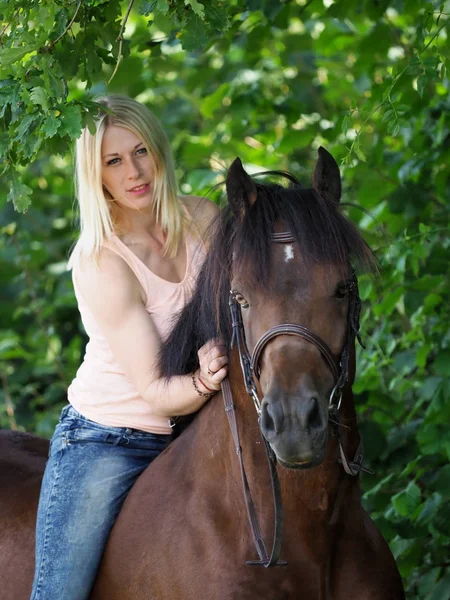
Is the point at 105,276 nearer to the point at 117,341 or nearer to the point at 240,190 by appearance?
the point at 117,341

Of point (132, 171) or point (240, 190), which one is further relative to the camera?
point (132, 171)

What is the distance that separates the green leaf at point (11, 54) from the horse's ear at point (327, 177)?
3.17 ft

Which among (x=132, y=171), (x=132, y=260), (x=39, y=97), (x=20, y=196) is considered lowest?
(x=132, y=260)

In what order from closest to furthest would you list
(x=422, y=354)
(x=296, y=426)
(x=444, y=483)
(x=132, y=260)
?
(x=296, y=426) → (x=132, y=260) → (x=444, y=483) → (x=422, y=354)

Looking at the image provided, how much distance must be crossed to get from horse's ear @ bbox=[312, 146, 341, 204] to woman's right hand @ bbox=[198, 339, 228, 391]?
0.57 meters

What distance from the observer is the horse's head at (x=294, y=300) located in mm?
2336

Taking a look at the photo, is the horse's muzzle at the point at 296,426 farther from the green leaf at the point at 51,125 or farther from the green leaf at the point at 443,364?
the green leaf at the point at 443,364

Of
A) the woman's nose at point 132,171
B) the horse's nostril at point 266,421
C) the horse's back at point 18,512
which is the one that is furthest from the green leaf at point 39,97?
the horse's back at point 18,512

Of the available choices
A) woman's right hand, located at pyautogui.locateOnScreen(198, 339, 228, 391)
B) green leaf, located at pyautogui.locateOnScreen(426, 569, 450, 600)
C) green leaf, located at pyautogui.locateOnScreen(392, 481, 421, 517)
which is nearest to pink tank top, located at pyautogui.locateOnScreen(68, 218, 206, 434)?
woman's right hand, located at pyautogui.locateOnScreen(198, 339, 228, 391)

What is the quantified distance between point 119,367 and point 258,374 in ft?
2.69

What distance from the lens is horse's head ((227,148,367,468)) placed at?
2.34m

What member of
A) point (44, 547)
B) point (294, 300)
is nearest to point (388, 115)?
point (294, 300)

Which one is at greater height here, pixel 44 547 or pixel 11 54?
pixel 11 54

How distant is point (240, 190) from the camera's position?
2.71 meters
